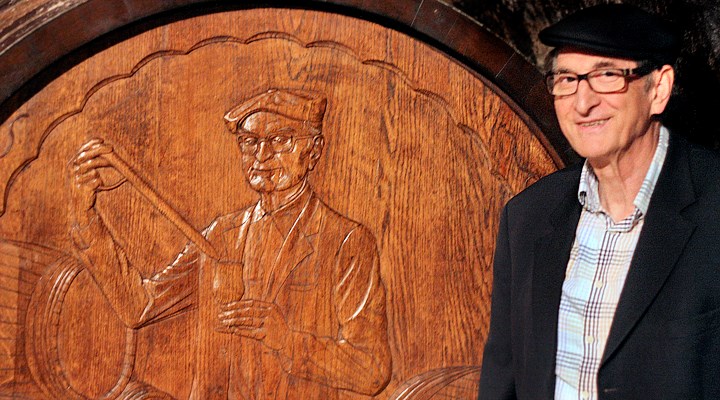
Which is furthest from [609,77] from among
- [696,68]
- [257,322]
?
[257,322]

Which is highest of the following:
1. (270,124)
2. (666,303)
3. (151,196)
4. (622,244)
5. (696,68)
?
(696,68)

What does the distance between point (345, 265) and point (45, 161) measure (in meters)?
0.61

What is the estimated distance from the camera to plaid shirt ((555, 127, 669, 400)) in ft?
4.86

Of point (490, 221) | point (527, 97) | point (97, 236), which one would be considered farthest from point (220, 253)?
point (527, 97)

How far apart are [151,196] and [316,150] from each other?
333mm

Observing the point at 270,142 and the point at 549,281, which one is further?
the point at 270,142

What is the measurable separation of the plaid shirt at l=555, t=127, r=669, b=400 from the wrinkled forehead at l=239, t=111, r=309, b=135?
60 cm

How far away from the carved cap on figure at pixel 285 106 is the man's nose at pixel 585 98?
558 millimetres

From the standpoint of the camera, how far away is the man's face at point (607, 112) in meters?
1.46

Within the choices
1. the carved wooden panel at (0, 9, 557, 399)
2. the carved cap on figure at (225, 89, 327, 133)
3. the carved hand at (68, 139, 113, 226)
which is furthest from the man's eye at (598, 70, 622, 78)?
the carved hand at (68, 139, 113, 226)

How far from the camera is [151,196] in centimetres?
181

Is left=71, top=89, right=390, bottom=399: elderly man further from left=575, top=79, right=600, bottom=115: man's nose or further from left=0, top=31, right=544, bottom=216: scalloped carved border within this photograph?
left=575, top=79, right=600, bottom=115: man's nose

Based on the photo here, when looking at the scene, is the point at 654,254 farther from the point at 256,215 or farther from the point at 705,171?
the point at 256,215

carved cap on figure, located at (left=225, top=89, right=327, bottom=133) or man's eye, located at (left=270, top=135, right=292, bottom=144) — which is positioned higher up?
carved cap on figure, located at (left=225, top=89, right=327, bottom=133)
